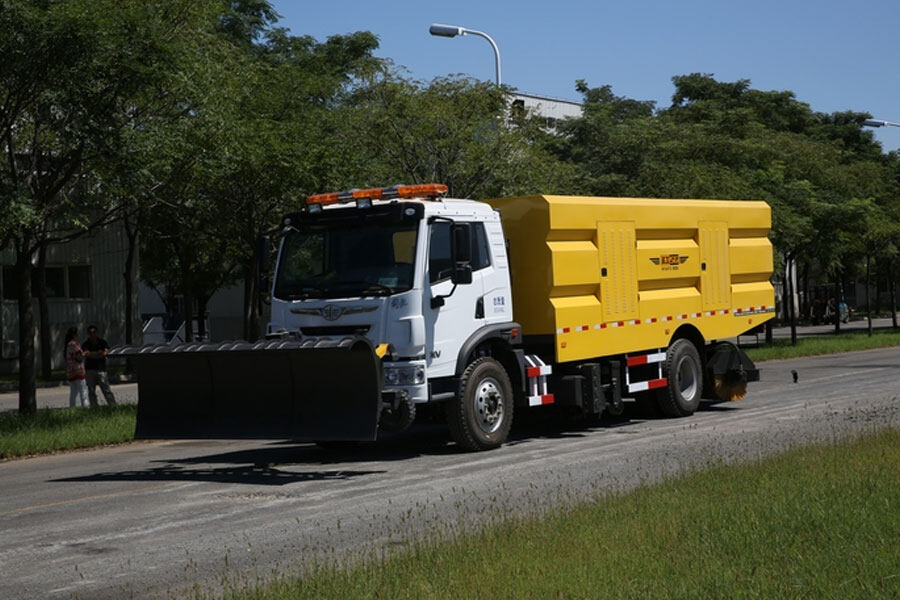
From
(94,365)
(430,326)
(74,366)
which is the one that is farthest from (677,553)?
(94,365)

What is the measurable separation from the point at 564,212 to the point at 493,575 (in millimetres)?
9449

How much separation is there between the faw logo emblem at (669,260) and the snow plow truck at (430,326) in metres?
0.04

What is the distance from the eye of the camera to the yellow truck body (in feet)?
52.4

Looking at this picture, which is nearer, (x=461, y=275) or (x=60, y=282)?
(x=461, y=275)

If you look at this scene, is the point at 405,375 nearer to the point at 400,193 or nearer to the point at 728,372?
the point at 400,193

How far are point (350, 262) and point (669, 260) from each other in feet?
19.0

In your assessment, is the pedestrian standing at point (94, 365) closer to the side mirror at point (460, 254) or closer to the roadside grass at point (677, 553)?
the side mirror at point (460, 254)

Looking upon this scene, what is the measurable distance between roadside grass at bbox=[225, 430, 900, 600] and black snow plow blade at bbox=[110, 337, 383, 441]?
13.4 feet

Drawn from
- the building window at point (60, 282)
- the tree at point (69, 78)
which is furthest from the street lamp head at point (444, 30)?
the building window at point (60, 282)

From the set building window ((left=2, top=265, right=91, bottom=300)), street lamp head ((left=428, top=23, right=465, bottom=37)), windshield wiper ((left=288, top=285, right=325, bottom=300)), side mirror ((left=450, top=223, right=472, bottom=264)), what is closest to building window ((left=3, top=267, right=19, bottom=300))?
building window ((left=2, top=265, right=91, bottom=300))

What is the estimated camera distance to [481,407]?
586 inches

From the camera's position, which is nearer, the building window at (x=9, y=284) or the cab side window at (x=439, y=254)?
the cab side window at (x=439, y=254)

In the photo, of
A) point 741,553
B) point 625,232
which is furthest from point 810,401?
point 741,553

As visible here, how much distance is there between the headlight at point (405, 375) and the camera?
45.8ft
